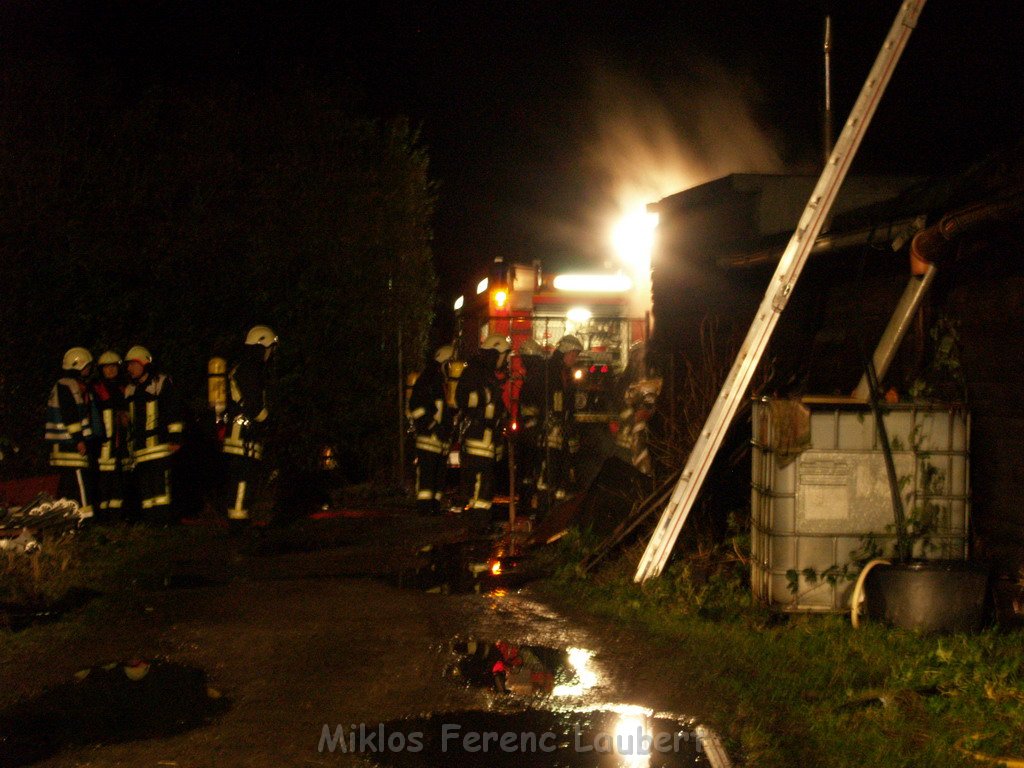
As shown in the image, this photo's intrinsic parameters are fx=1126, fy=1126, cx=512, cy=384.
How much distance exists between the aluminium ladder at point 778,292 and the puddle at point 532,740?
89.1 inches

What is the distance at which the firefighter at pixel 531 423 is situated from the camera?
12352mm

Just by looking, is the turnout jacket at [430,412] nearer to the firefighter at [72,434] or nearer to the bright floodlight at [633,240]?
the firefighter at [72,434]

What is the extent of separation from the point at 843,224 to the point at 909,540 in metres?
3.03

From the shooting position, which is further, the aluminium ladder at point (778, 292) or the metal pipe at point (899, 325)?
the metal pipe at point (899, 325)

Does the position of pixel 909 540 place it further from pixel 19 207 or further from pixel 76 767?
pixel 19 207

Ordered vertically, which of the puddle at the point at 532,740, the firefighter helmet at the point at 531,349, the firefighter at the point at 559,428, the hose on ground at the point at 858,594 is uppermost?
the firefighter helmet at the point at 531,349

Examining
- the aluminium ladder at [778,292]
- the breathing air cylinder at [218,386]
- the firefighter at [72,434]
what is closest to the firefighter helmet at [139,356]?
the firefighter at [72,434]

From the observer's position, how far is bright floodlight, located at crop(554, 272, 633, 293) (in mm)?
19047

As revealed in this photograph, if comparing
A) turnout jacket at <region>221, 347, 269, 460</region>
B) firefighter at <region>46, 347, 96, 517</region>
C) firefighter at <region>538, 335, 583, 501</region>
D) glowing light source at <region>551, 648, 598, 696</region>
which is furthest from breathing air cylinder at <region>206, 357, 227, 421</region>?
glowing light source at <region>551, 648, 598, 696</region>

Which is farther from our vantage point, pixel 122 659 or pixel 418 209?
pixel 418 209

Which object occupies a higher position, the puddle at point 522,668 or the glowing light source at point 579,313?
the glowing light source at point 579,313

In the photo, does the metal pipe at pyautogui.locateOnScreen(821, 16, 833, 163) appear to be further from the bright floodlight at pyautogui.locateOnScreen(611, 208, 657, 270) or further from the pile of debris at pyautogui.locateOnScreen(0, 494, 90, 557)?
the bright floodlight at pyautogui.locateOnScreen(611, 208, 657, 270)

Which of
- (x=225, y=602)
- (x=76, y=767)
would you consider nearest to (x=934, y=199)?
(x=225, y=602)

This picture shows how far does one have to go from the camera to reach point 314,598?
7855 millimetres
